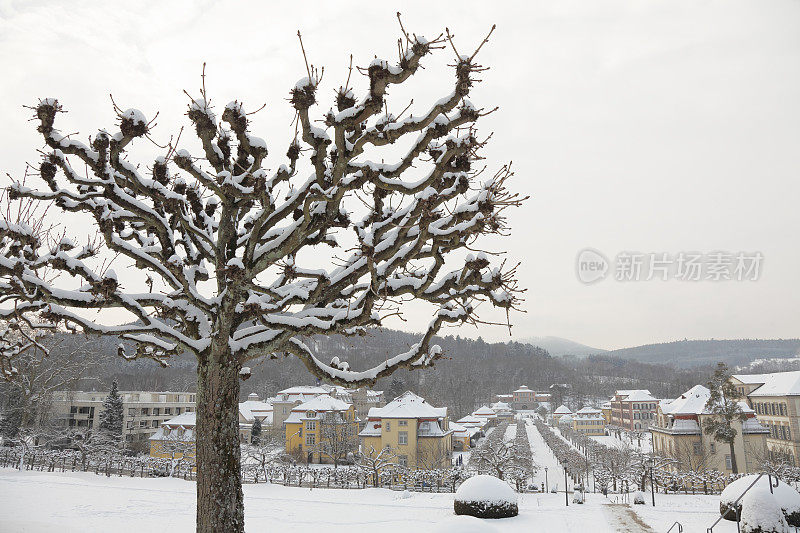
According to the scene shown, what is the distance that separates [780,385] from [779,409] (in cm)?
284

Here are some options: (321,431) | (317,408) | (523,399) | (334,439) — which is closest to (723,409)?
(334,439)

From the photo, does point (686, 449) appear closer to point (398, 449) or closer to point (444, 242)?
point (398, 449)

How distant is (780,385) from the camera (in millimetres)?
49188

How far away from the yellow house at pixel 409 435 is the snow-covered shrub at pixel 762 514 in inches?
1149

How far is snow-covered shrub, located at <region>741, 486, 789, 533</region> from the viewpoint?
1523 cm

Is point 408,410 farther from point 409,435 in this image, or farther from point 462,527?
point 462,527

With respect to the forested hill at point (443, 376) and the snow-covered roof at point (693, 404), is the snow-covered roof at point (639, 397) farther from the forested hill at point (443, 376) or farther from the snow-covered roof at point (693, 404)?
the snow-covered roof at point (693, 404)

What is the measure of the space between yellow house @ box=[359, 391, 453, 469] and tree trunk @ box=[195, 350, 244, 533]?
39358 millimetres

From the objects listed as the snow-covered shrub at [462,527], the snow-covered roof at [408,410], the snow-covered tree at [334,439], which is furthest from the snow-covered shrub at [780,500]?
the snow-covered tree at [334,439]

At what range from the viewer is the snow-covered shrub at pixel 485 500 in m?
18.2

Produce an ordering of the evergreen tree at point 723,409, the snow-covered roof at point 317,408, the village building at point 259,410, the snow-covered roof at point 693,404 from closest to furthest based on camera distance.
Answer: the evergreen tree at point 723,409 < the snow-covered roof at point 693,404 < the snow-covered roof at point 317,408 < the village building at point 259,410

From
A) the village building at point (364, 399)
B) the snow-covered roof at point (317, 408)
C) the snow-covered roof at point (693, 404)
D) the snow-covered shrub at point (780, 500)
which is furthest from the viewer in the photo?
the village building at point (364, 399)

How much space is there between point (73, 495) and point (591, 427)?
97.7 meters

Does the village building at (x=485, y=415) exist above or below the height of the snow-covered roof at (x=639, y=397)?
below
